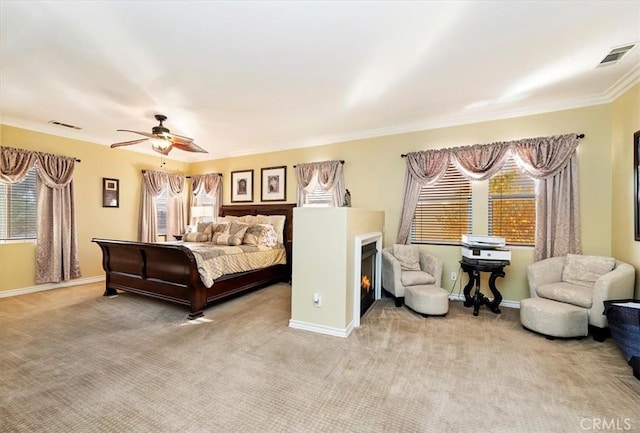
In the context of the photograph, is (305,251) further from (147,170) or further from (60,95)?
(147,170)

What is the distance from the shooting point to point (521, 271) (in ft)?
12.8

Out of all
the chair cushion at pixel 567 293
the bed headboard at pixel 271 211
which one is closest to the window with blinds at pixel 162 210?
the bed headboard at pixel 271 211

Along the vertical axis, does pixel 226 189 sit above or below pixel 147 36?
below

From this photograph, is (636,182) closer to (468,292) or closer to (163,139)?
(468,292)

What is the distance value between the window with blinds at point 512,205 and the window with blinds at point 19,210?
293 inches

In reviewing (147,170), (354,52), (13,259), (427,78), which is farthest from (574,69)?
(13,259)

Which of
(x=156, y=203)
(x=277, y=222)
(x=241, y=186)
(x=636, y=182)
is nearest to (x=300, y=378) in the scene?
(x=277, y=222)

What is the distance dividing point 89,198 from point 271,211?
347 centimetres

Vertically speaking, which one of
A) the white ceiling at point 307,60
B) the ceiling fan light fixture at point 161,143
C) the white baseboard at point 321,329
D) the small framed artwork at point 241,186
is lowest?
the white baseboard at point 321,329

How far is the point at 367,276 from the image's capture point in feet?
12.4

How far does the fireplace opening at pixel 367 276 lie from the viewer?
3.48 m

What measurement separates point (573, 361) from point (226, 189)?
21.1 feet

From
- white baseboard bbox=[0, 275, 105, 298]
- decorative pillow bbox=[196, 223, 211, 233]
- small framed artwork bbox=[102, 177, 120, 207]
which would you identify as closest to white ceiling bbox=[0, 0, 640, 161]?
small framed artwork bbox=[102, 177, 120, 207]

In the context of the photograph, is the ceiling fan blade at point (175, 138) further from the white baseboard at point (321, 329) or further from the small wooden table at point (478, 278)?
the small wooden table at point (478, 278)
